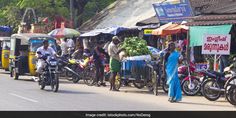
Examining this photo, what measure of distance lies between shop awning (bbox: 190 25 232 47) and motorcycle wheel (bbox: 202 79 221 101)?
10.3ft

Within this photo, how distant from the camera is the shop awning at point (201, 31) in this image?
1772cm

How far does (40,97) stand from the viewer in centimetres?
1505

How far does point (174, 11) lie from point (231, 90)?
9.54m

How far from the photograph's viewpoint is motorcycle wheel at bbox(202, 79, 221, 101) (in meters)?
14.9

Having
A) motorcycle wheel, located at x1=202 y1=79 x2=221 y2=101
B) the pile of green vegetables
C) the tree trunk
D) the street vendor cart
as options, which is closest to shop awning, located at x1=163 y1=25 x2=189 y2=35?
the pile of green vegetables

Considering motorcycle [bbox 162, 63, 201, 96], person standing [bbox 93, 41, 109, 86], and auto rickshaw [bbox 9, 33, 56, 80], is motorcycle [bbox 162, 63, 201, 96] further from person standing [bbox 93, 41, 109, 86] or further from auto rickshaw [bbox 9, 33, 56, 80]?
auto rickshaw [bbox 9, 33, 56, 80]

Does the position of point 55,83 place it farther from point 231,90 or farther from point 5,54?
point 5,54

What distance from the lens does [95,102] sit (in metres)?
14.1

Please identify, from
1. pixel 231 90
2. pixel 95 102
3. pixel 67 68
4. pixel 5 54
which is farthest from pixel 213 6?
pixel 5 54

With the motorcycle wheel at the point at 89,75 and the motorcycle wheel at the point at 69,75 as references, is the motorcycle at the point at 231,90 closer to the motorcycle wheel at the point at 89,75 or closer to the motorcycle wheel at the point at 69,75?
the motorcycle wheel at the point at 89,75
